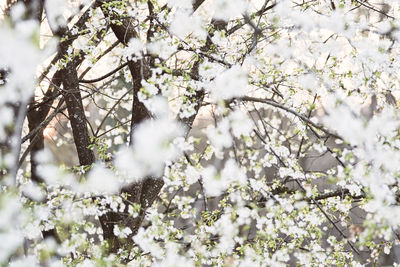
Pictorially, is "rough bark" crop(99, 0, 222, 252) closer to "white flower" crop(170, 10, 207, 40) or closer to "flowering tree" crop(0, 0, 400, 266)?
"flowering tree" crop(0, 0, 400, 266)

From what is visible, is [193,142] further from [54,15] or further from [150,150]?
[54,15]

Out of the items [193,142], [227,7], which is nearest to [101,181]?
[193,142]

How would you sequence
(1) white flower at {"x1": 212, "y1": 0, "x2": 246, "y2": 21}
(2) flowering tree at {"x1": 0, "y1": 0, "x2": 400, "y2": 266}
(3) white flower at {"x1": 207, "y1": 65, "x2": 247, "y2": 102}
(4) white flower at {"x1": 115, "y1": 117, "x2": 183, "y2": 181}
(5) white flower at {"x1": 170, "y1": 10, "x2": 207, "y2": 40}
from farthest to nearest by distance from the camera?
(5) white flower at {"x1": 170, "y1": 10, "x2": 207, "y2": 40}
(1) white flower at {"x1": 212, "y1": 0, "x2": 246, "y2": 21}
(3) white flower at {"x1": 207, "y1": 65, "x2": 247, "y2": 102}
(4) white flower at {"x1": 115, "y1": 117, "x2": 183, "y2": 181}
(2) flowering tree at {"x1": 0, "y1": 0, "x2": 400, "y2": 266}

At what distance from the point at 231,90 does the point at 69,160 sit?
8574 mm

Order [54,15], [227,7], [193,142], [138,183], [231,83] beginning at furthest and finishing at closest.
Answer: [54,15], [138,183], [227,7], [193,142], [231,83]

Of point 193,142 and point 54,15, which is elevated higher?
point 54,15

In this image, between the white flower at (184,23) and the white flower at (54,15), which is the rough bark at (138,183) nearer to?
the white flower at (184,23)

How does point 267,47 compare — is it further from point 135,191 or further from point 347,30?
point 135,191

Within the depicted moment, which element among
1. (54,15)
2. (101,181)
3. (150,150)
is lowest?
(150,150)

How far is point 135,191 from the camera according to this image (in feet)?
13.6

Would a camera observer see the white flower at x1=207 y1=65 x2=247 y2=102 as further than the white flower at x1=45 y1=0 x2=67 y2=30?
No

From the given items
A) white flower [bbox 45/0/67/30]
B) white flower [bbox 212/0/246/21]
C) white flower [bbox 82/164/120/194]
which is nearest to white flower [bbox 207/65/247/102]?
white flower [bbox 212/0/246/21]

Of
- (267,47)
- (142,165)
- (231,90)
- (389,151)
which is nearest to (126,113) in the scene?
(267,47)

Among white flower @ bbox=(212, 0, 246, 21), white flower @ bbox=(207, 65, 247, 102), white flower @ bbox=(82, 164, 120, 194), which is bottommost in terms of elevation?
white flower @ bbox=(82, 164, 120, 194)
